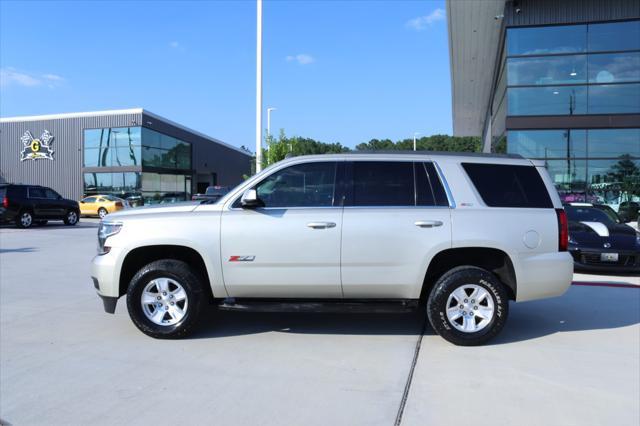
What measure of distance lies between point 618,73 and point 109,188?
3112 centimetres

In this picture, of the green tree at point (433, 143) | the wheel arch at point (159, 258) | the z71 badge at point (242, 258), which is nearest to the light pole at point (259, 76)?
the wheel arch at point (159, 258)

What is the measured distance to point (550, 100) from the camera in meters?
18.4

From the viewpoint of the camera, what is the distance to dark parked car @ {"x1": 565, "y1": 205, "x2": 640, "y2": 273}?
8.92m

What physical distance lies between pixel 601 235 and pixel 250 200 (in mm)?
7385

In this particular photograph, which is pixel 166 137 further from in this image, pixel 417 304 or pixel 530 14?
pixel 417 304

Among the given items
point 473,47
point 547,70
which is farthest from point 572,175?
point 473,47

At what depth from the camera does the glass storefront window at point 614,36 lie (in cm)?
1791

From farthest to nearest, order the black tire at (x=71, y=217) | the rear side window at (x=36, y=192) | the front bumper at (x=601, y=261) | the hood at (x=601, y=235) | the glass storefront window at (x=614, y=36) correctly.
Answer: the black tire at (x=71, y=217)
the rear side window at (x=36, y=192)
the glass storefront window at (x=614, y=36)
the hood at (x=601, y=235)
the front bumper at (x=601, y=261)

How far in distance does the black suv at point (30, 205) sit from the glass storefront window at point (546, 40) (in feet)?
62.3

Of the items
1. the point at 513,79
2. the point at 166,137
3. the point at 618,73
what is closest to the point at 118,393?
the point at 513,79

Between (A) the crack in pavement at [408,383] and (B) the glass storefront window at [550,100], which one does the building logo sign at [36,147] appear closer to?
(B) the glass storefront window at [550,100]

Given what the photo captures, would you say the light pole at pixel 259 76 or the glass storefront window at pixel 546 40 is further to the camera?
the light pole at pixel 259 76

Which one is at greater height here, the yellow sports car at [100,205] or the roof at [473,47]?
the roof at [473,47]

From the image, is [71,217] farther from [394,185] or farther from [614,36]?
[614,36]
